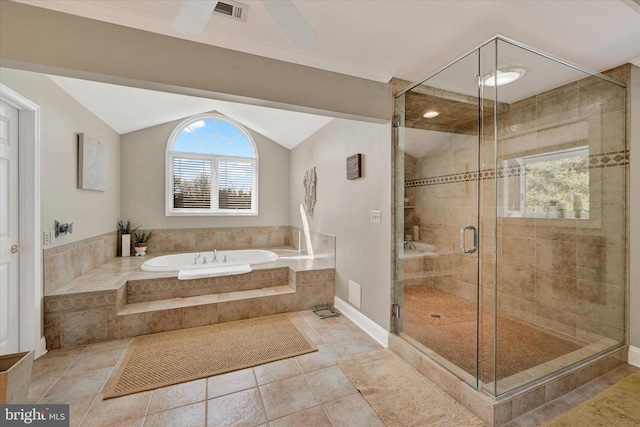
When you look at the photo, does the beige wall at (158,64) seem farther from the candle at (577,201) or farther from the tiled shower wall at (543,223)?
the candle at (577,201)

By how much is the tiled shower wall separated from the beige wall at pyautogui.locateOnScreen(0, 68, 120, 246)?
307cm

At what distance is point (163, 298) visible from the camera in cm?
294

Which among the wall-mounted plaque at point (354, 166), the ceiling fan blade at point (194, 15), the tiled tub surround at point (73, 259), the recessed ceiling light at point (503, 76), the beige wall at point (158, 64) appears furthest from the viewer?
the wall-mounted plaque at point (354, 166)

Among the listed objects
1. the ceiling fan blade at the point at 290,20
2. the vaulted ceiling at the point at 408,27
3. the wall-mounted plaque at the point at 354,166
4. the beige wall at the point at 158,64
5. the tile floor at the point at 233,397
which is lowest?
the tile floor at the point at 233,397

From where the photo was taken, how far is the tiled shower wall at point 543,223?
2.13 metres

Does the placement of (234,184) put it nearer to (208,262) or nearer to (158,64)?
(208,262)

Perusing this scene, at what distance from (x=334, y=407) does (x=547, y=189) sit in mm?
2569

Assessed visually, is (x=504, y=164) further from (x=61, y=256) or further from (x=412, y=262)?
(x=61, y=256)

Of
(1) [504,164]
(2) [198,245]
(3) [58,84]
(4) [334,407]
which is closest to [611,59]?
(1) [504,164]

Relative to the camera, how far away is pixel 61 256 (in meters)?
2.53

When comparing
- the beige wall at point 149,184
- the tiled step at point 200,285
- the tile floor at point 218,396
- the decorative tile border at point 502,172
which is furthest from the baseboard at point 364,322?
the beige wall at point 149,184

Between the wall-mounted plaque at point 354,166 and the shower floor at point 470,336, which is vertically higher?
the wall-mounted plaque at point 354,166

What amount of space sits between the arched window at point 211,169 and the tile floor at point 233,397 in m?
2.77

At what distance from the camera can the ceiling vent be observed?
1544mm
